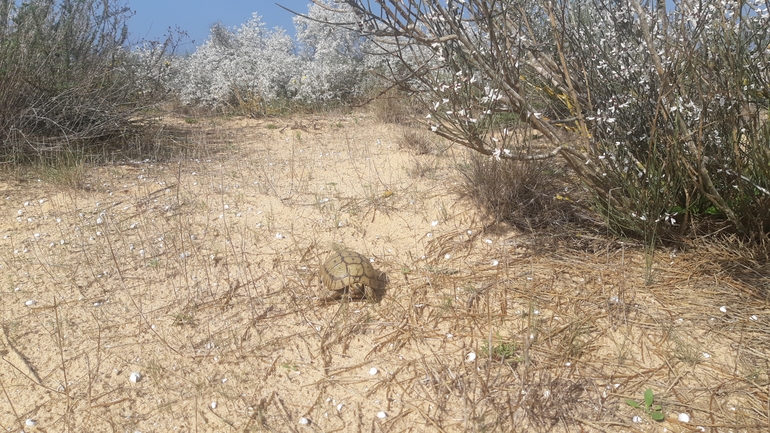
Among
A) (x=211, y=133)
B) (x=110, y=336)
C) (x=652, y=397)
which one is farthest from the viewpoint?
(x=211, y=133)

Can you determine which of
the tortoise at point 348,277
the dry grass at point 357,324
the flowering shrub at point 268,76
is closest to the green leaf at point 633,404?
the dry grass at point 357,324

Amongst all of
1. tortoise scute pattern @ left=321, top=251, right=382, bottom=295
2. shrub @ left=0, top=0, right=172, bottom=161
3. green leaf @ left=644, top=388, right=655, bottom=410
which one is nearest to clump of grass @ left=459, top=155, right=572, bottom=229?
tortoise scute pattern @ left=321, top=251, right=382, bottom=295

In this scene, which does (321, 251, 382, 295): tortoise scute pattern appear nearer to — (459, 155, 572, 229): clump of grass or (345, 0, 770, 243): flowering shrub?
(345, 0, 770, 243): flowering shrub

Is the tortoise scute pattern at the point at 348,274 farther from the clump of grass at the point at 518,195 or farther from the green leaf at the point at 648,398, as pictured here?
the green leaf at the point at 648,398

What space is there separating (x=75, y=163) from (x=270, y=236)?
212cm

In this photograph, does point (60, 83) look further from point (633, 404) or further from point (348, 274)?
point (633, 404)

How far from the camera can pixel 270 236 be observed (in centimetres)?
363

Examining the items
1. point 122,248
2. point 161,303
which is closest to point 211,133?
point 122,248

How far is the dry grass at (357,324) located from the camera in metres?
2.12

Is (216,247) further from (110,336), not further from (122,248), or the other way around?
(110,336)

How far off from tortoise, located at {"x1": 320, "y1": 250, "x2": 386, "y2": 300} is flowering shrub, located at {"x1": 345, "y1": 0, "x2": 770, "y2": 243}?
2.71 ft

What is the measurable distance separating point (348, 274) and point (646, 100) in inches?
72.2

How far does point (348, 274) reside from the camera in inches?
110

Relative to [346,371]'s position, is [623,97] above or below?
above
